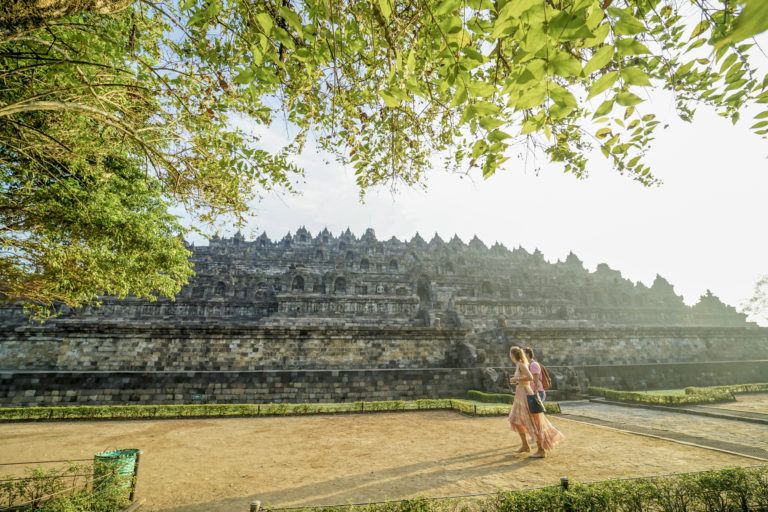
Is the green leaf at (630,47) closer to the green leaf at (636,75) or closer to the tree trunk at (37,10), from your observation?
the green leaf at (636,75)

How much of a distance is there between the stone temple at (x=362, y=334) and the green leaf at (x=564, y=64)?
12.5m

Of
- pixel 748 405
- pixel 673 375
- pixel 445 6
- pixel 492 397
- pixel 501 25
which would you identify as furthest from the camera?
pixel 673 375

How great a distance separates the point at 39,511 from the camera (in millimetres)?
3201

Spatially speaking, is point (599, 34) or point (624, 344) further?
point (624, 344)

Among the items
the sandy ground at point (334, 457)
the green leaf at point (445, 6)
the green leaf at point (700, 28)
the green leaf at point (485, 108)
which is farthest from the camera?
the sandy ground at point (334, 457)

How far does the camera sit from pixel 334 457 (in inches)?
246

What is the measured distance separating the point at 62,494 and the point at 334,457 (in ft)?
13.0

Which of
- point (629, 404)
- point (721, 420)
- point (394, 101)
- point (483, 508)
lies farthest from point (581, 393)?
point (394, 101)

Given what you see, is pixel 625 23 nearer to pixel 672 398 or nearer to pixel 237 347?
pixel 672 398

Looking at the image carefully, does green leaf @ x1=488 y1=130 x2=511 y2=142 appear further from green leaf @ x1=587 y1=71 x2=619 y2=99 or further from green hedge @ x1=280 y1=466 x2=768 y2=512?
green hedge @ x1=280 y1=466 x2=768 y2=512

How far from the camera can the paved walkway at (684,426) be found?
651cm

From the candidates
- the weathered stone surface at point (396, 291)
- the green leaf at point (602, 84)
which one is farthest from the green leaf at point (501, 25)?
the weathered stone surface at point (396, 291)

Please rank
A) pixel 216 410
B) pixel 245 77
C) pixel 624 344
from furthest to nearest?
pixel 624 344
pixel 216 410
pixel 245 77

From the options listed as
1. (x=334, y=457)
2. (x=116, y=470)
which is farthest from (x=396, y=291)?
(x=116, y=470)
